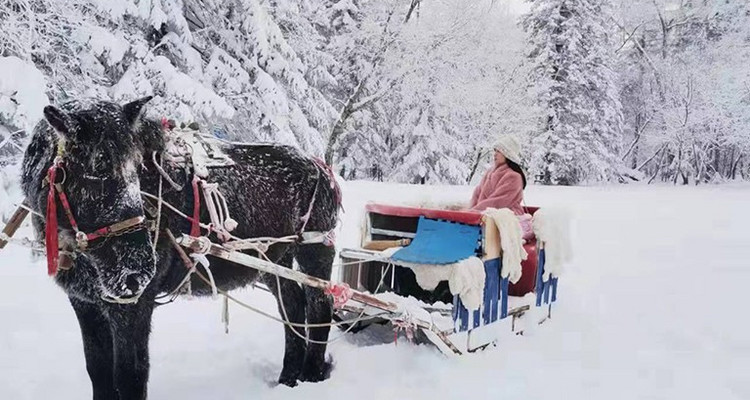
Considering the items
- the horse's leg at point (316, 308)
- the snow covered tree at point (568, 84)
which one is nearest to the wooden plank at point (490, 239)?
the horse's leg at point (316, 308)

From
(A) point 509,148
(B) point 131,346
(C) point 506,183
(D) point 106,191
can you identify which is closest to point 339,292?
(B) point 131,346

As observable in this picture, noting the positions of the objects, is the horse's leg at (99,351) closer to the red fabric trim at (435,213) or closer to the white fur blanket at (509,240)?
the red fabric trim at (435,213)

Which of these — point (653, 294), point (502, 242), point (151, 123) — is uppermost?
point (151, 123)

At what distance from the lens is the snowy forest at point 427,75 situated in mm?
9742

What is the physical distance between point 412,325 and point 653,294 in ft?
15.9

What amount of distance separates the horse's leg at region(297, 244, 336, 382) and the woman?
6.22ft

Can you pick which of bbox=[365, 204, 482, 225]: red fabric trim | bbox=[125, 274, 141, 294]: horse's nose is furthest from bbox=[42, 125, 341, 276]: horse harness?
bbox=[365, 204, 482, 225]: red fabric trim

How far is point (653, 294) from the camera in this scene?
26.6 feet

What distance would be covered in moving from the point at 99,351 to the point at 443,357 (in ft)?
8.77

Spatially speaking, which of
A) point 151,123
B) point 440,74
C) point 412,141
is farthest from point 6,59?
point 412,141

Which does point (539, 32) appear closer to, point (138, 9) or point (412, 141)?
point (412, 141)

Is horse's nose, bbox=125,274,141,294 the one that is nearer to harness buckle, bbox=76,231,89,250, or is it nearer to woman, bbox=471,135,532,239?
harness buckle, bbox=76,231,89,250

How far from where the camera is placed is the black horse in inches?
116

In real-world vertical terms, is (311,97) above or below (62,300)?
above
